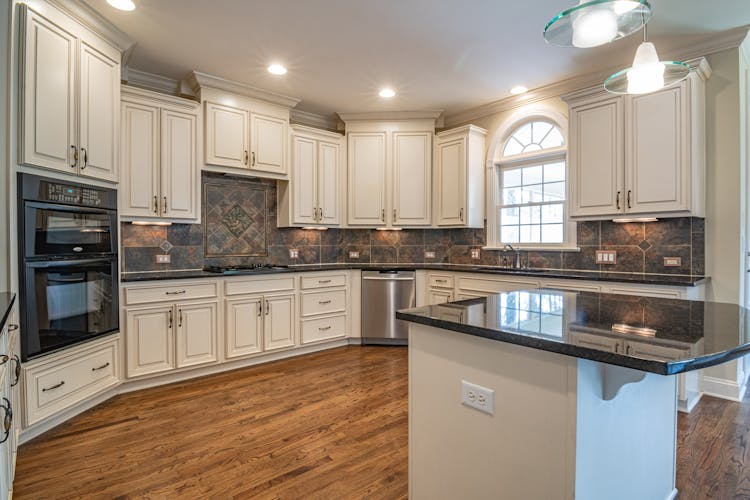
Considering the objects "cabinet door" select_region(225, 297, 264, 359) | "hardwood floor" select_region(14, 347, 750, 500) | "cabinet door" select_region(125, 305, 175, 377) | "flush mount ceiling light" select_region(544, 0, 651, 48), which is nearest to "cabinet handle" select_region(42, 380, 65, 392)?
"hardwood floor" select_region(14, 347, 750, 500)

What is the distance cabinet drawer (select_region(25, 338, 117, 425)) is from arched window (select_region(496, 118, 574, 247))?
3852mm

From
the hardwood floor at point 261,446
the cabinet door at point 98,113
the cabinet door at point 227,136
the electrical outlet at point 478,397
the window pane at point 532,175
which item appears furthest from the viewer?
the window pane at point 532,175

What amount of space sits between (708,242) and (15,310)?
4627 mm

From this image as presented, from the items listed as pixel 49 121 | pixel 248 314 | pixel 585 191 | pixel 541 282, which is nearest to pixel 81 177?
pixel 49 121

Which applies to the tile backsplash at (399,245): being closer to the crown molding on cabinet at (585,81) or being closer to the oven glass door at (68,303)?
the oven glass door at (68,303)

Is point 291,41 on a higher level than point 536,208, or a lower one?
higher

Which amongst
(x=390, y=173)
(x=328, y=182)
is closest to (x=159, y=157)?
(x=328, y=182)

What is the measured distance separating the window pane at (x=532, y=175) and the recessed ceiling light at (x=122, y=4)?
12.2 feet

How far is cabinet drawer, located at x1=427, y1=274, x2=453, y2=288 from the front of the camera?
14.2 ft

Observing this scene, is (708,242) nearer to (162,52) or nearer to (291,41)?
(291,41)

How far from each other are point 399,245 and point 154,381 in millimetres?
2997

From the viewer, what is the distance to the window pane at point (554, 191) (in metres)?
4.09

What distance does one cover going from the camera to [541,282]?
11.7ft

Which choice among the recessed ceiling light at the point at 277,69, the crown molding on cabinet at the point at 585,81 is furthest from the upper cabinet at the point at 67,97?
the crown molding on cabinet at the point at 585,81
